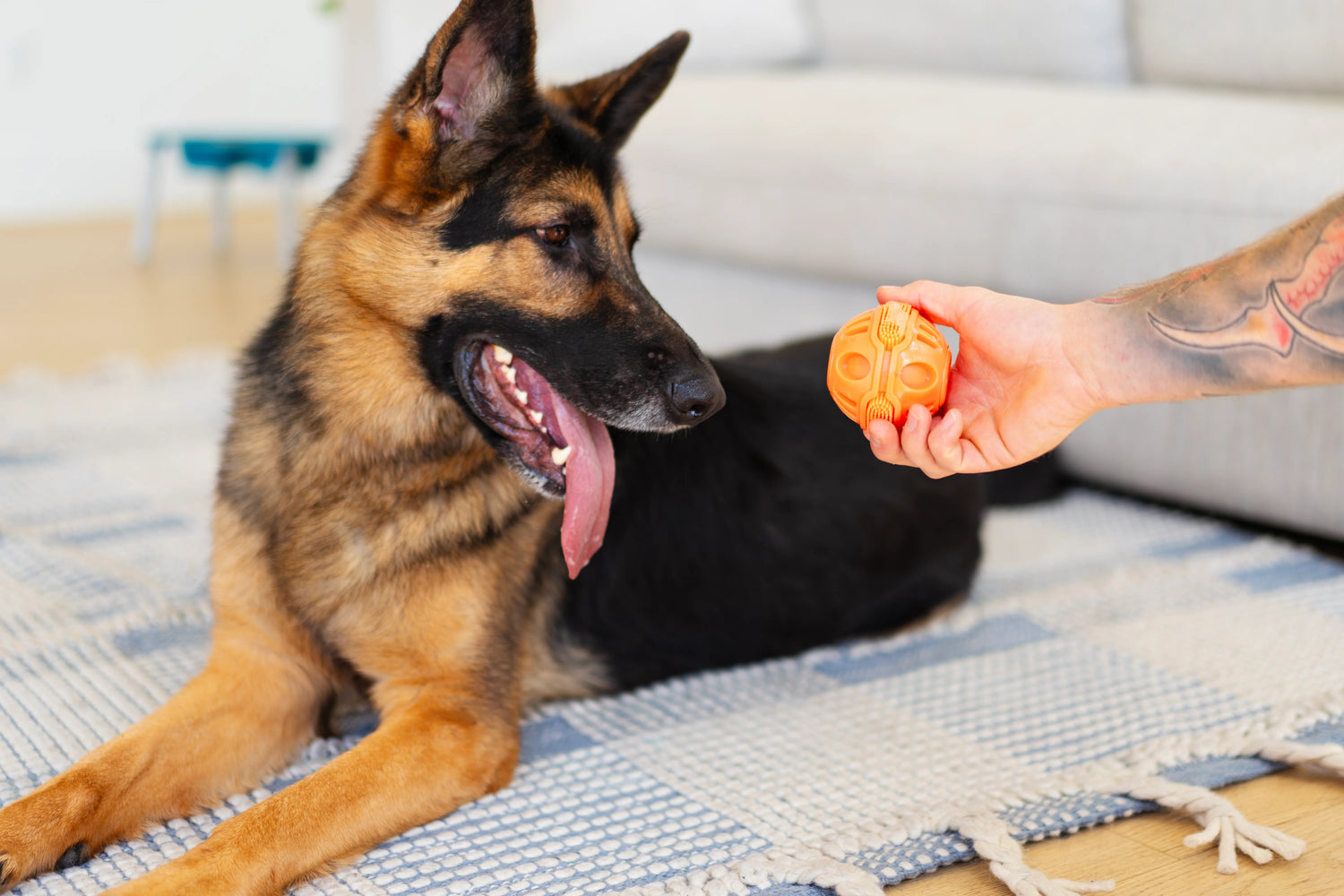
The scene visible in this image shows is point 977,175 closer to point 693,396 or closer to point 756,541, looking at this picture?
point 756,541

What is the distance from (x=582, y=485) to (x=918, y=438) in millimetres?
481

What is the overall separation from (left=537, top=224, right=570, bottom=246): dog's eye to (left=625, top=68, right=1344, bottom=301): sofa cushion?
5.04ft

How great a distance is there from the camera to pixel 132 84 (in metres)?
8.09

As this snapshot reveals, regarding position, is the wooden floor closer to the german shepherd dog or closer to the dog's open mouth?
the german shepherd dog

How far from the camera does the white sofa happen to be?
268 centimetres

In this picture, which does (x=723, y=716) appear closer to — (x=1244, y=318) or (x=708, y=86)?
(x=1244, y=318)

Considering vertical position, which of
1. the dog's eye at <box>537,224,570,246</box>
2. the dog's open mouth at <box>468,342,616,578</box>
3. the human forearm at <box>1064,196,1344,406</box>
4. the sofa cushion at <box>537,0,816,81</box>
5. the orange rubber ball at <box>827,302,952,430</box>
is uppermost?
the sofa cushion at <box>537,0,816,81</box>

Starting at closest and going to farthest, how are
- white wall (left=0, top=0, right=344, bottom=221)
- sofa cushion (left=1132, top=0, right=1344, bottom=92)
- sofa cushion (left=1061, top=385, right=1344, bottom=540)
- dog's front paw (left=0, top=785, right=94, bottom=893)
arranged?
1. dog's front paw (left=0, top=785, right=94, bottom=893)
2. sofa cushion (left=1061, top=385, right=1344, bottom=540)
3. sofa cushion (left=1132, top=0, right=1344, bottom=92)
4. white wall (left=0, top=0, right=344, bottom=221)

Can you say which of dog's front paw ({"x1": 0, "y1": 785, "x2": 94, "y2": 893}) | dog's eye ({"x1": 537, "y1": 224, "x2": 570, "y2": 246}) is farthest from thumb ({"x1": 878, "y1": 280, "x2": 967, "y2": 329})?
dog's front paw ({"x1": 0, "y1": 785, "x2": 94, "y2": 893})

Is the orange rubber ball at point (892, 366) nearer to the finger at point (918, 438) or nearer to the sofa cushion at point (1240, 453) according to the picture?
the finger at point (918, 438)

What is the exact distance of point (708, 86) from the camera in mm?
3801

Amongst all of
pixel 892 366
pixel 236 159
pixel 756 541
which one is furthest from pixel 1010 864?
pixel 236 159

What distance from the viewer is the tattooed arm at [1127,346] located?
134cm

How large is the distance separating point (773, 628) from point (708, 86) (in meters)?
2.17
